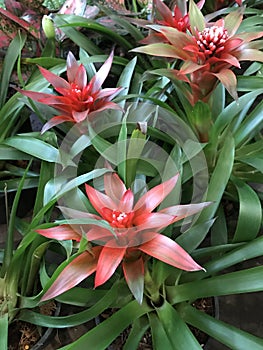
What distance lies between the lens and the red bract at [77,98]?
1.09 meters

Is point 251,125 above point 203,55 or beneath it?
beneath

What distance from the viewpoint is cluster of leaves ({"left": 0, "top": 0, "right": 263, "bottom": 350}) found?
2.77 ft

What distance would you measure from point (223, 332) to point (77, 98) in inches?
26.0

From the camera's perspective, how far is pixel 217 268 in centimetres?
95

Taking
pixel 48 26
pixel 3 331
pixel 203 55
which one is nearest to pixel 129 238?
pixel 3 331

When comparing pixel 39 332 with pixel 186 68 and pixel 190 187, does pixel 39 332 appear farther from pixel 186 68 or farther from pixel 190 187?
pixel 186 68

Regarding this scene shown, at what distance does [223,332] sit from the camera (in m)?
0.89

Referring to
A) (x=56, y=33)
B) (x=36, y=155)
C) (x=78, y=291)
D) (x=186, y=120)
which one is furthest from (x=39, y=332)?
(x=56, y=33)

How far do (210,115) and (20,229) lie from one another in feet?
1.96

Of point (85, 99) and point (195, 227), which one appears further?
point (85, 99)

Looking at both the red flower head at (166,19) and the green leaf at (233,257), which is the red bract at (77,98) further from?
the green leaf at (233,257)

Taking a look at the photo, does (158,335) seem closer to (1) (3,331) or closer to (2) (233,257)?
(2) (233,257)

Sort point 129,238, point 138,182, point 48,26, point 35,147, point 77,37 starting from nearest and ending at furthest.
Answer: point 129,238 → point 138,182 → point 35,147 → point 48,26 → point 77,37

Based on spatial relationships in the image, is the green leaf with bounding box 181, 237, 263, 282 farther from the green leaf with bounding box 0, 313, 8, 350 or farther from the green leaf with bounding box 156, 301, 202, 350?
the green leaf with bounding box 0, 313, 8, 350
